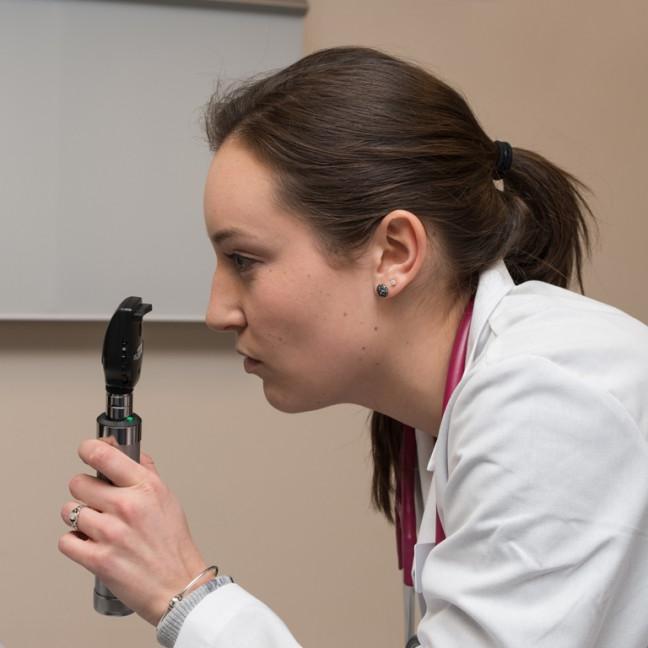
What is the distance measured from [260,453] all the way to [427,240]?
1250 millimetres

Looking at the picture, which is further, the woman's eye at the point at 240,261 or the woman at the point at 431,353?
the woman's eye at the point at 240,261

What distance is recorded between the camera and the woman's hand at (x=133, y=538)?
40.4 inches

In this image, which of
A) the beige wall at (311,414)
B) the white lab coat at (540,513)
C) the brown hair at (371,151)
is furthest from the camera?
the beige wall at (311,414)

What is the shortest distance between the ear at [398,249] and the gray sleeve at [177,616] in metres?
0.39

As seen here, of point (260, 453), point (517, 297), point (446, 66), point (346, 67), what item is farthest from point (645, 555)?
point (446, 66)

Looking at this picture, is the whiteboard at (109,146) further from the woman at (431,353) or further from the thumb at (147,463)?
the thumb at (147,463)

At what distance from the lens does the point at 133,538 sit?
1029mm

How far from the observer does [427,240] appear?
3.84 ft

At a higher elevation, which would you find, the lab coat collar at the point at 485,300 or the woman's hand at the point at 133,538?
the lab coat collar at the point at 485,300

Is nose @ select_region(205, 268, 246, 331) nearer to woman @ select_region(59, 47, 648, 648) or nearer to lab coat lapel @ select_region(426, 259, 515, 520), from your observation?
woman @ select_region(59, 47, 648, 648)

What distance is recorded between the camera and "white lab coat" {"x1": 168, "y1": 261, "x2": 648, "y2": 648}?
922 mm

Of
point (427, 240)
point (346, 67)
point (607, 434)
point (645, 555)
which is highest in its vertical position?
point (346, 67)

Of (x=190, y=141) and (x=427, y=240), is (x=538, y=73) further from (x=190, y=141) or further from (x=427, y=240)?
(x=427, y=240)

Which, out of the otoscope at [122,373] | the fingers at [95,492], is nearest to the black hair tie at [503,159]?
the otoscope at [122,373]
